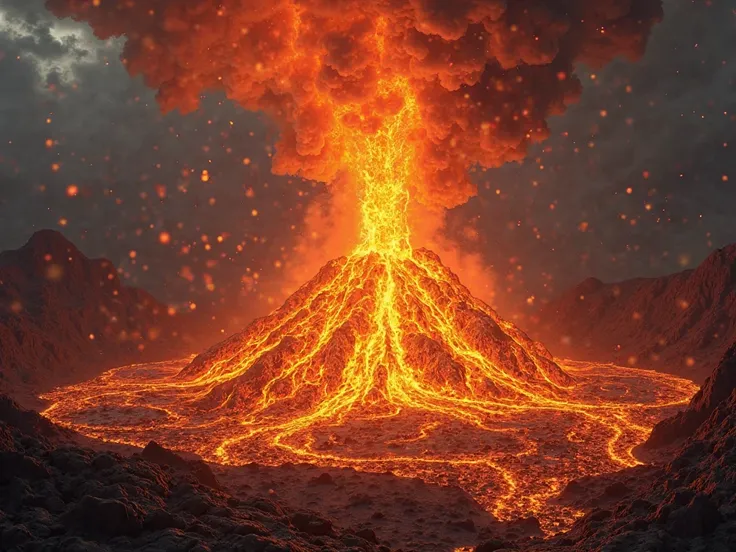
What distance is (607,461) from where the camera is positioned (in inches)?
1162

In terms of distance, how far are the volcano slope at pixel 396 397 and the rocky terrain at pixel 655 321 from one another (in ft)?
37.1

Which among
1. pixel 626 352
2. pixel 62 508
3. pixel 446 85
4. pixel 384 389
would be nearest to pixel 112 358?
pixel 384 389

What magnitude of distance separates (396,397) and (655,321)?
59379mm

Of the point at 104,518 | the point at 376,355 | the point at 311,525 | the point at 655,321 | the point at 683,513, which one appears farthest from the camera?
the point at 655,321

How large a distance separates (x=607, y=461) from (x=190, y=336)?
8177 cm

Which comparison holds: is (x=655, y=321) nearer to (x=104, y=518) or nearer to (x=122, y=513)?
(x=122, y=513)

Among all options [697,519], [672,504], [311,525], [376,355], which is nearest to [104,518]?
[311,525]

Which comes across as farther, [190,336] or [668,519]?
[190,336]

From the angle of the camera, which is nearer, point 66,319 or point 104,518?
point 104,518

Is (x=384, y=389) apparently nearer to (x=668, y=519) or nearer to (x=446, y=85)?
(x=446, y=85)

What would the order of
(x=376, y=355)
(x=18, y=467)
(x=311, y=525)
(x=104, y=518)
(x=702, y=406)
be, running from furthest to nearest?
1. (x=376, y=355)
2. (x=702, y=406)
3. (x=311, y=525)
4. (x=18, y=467)
5. (x=104, y=518)

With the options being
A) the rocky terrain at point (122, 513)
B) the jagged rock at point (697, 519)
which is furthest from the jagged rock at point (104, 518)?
the jagged rock at point (697, 519)

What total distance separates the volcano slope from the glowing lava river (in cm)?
14

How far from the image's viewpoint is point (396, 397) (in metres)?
44.3
